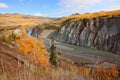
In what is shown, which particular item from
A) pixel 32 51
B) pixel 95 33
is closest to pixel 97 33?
pixel 95 33

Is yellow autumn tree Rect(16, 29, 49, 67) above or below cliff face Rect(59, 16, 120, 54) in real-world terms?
above

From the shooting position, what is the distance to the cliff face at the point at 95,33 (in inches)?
2675

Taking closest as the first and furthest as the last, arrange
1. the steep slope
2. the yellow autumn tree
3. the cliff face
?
the yellow autumn tree
the cliff face
the steep slope

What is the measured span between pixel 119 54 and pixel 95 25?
1801 cm

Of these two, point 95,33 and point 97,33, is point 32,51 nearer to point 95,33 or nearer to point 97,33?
point 97,33

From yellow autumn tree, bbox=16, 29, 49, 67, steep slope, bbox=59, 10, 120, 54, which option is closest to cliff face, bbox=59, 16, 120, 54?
steep slope, bbox=59, 10, 120, 54

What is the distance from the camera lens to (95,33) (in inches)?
2995

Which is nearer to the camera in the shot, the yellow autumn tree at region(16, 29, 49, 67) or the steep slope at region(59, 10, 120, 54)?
→ the yellow autumn tree at region(16, 29, 49, 67)

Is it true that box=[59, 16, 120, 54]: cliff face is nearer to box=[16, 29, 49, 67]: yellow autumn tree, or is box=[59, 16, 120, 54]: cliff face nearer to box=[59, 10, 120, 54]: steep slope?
box=[59, 10, 120, 54]: steep slope

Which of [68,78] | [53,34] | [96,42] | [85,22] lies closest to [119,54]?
[96,42]

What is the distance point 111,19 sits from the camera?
72.2 meters

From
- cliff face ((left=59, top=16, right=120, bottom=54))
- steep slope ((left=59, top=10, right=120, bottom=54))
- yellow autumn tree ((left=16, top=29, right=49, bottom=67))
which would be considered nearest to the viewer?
yellow autumn tree ((left=16, top=29, right=49, bottom=67))

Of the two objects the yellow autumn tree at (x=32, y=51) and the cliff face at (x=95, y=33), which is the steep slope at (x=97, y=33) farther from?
the yellow autumn tree at (x=32, y=51)

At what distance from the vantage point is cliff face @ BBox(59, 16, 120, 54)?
6794cm
